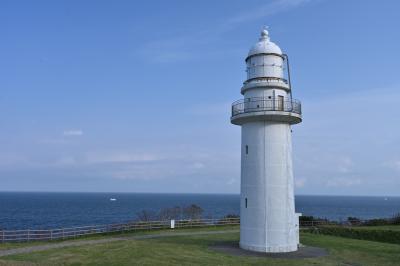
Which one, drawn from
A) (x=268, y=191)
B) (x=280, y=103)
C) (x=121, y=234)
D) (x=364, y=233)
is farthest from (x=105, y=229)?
(x=364, y=233)

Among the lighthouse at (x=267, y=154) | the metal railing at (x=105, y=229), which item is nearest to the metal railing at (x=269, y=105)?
the lighthouse at (x=267, y=154)

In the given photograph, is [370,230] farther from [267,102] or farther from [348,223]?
[267,102]

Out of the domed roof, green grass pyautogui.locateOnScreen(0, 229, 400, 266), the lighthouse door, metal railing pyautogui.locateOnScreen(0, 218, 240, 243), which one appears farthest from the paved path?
the domed roof

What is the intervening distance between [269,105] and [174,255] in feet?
27.4

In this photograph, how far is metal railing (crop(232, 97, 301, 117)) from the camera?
20.4 m

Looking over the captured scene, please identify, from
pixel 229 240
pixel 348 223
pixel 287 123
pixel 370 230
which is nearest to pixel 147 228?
pixel 229 240

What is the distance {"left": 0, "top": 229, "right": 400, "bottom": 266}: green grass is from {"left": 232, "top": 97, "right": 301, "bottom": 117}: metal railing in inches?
274

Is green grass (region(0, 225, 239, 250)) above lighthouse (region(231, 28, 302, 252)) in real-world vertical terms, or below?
below

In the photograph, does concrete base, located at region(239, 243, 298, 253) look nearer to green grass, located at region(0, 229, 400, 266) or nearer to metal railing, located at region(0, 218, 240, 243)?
green grass, located at region(0, 229, 400, 266)

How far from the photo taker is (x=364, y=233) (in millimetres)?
30094

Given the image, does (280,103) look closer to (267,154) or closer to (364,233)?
(267,154)

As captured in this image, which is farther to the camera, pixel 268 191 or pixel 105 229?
pixel 105 229

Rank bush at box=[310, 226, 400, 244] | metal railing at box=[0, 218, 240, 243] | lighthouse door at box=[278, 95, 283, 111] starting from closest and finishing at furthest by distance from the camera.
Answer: lighthouse door at box=[278, 95, 283, 111], metal railing at box=[0, 218, 240, 243], bush at box=[310, 226, 400, 244]

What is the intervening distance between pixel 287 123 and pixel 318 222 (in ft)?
58.8
